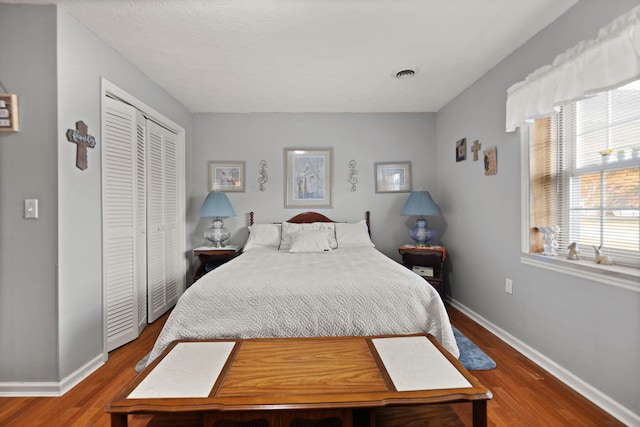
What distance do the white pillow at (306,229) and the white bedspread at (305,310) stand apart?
1373 millimetres

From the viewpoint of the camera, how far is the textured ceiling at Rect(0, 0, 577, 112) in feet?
6.04

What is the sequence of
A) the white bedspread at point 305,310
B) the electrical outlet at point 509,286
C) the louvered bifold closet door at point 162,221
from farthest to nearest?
the louvered bifold closet door at point 162,221
the electrical outlet at point 509,286
the white bedspread at point 305,310

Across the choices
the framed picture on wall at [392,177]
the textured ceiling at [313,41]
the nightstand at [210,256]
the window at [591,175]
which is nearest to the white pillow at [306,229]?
the nightstand at [210,256]

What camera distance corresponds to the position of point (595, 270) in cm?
168

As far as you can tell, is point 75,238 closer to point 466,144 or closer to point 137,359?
point 137,359

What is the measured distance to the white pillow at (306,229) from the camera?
329 cm

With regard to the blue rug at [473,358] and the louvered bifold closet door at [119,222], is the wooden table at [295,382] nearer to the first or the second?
the blue rug at [473,358]

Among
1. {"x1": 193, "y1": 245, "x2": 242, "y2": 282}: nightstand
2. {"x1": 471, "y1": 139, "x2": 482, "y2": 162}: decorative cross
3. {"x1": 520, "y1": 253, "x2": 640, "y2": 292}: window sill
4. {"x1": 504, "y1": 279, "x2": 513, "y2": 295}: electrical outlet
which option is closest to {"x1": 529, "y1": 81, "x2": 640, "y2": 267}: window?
{"x1": 520, "y1": 253, "x2": 640, "y2": 292}: window sill

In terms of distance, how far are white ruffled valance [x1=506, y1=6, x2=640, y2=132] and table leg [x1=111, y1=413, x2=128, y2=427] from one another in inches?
113

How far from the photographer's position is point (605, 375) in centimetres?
164

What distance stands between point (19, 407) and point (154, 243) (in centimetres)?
149

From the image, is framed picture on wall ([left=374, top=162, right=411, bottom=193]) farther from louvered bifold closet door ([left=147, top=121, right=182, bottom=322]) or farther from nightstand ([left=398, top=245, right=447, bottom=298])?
louvered bifold closet door ([left=147, top=121, right=182, bottom=322])

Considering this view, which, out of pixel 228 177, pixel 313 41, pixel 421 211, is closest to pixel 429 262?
pixel 421 211

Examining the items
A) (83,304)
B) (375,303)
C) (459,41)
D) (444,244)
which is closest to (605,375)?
(375,303)
